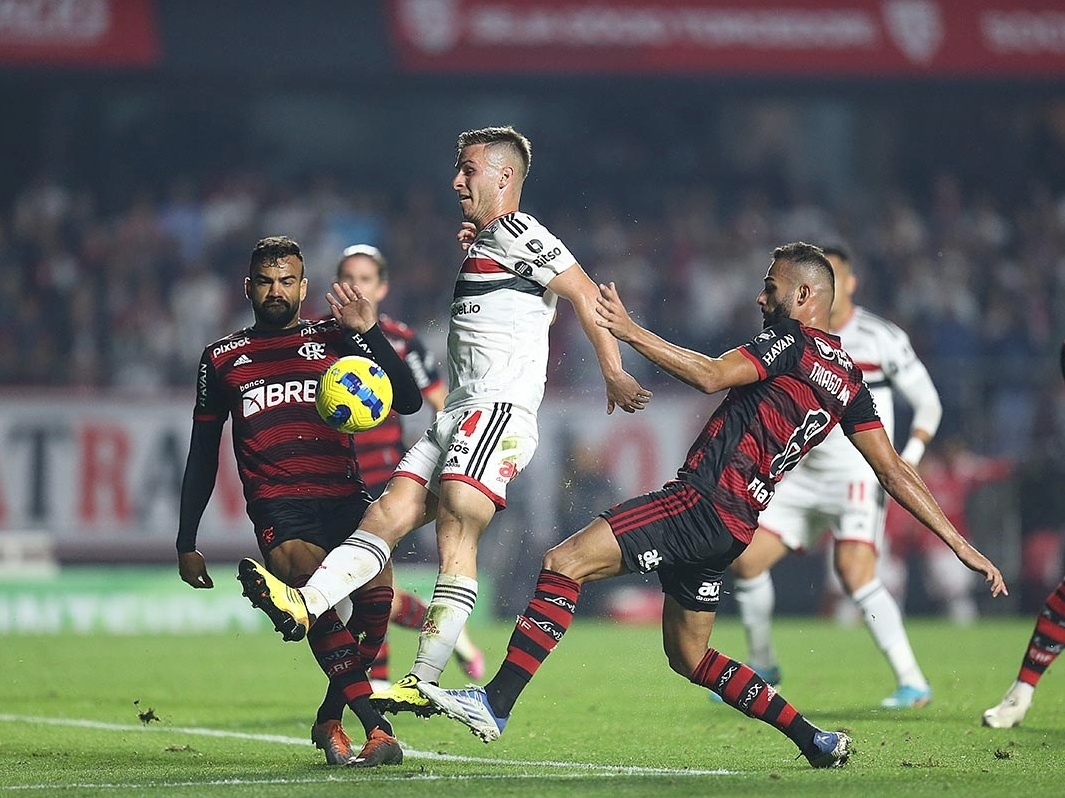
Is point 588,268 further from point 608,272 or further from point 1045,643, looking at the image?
point 1045,643

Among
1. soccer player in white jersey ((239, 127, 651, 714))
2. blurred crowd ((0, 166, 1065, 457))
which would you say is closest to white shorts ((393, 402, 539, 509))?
soccer player in white jersey ((239, 127, 651, 714))

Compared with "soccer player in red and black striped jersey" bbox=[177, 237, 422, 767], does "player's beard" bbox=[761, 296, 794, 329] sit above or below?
above

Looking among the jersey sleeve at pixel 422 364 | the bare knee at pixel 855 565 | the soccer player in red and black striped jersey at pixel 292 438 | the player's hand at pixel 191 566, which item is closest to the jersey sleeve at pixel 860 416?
the soccer player in red and black striped jersey at pixel 292 438

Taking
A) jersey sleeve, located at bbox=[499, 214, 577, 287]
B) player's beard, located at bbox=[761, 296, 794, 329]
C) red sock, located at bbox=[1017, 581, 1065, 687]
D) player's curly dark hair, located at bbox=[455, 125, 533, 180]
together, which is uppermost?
player's curly dark hair, located at bbox=[455, 125, 533, 180]

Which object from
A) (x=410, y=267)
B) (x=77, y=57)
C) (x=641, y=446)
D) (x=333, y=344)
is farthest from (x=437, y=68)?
(x=333, y=344)

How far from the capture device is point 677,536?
22.3ft

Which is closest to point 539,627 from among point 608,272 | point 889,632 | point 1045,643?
point 1045,643

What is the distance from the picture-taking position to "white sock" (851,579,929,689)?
33.4 feet

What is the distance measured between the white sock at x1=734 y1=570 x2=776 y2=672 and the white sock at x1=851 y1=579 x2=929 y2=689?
546 mm

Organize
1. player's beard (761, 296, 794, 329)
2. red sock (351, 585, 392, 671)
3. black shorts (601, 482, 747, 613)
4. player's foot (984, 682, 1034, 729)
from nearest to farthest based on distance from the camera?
black shorts (601, 482, 747, 613)
player's beard (761, 296, 794, 329)
red sock (351, 585, 392, 671)
player's foot (984, 682, 1034, 729)

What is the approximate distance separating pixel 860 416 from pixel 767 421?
46 centimetres

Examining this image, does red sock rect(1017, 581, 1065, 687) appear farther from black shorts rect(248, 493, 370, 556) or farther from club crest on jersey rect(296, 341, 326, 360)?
club crest on jersey rect(296, 341, 326, 360)

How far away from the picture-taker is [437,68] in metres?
20.0

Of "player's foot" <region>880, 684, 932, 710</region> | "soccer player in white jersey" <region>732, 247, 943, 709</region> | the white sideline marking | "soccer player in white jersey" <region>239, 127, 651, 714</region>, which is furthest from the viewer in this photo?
"soccer player in white jersey" <region>732, 247, 943, 709</region>
